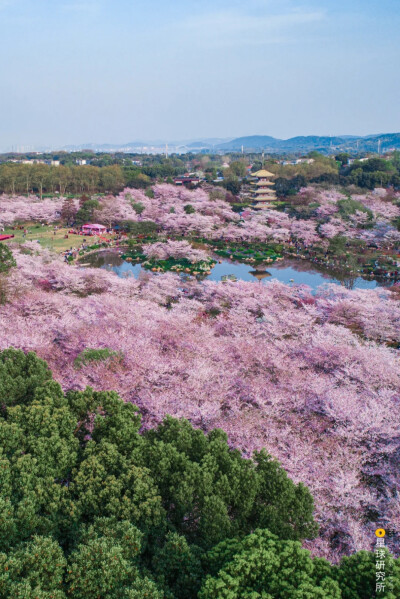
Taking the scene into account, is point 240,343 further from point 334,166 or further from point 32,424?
point 334,166

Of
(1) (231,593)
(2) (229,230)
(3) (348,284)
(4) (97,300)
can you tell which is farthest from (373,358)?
(2) (229,230)

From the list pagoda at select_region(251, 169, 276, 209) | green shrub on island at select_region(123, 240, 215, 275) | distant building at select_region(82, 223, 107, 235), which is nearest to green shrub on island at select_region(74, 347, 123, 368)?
green shrub on island at select_region(123, 240, 215, 275)

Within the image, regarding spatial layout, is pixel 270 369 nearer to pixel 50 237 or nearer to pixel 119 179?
pixel 50 237

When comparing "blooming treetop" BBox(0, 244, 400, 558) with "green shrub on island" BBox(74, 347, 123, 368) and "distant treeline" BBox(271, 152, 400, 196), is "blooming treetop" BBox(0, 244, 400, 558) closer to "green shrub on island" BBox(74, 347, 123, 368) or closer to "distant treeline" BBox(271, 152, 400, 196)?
"green shrub on island" BBox(74, 347, 123, 368)

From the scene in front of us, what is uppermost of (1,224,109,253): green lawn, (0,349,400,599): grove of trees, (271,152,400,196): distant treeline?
(271,152,400,196): distant treeline

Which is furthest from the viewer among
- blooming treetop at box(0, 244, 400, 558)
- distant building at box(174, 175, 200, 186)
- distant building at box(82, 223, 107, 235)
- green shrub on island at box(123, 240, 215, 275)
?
distant building at box(174, 175, 200, 186)

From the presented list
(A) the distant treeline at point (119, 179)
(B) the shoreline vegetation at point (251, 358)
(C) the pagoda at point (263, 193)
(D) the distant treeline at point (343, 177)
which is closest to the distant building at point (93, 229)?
(B) the shoreline vegetation at point (251, 358)

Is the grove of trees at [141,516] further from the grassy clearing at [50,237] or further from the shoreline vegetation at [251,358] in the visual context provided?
the grassy clearing at [50,237]
